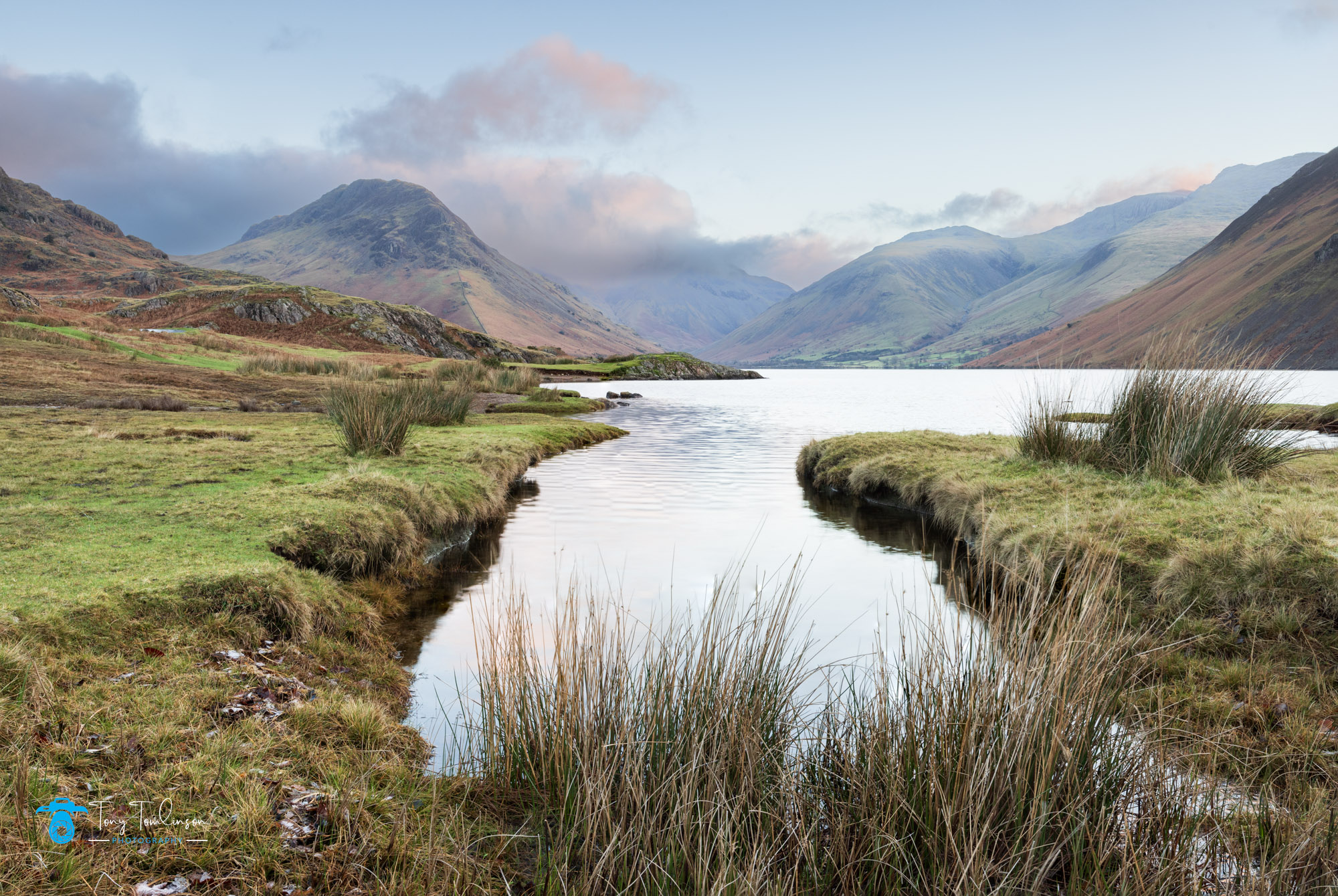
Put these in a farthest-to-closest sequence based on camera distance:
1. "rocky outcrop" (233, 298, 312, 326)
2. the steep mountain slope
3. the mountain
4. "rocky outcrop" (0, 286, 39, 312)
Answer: the mountain < the steep mountain slope < "rocky outcrop" (233, 298, 312, 326) < "rocky outcrop" (0, 286, 39, 312)

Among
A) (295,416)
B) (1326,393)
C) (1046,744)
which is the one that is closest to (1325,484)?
(1046,744)

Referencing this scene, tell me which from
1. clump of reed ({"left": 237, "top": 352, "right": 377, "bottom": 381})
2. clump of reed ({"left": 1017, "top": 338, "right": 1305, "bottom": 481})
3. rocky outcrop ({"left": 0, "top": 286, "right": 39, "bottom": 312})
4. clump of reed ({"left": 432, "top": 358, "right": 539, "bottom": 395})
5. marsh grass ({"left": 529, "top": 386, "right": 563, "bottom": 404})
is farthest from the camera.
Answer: rocky outcrop ({"left": 0, "top": 286, "right": 39, "bottom": 312})

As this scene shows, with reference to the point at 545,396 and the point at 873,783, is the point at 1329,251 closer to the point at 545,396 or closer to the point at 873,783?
the point at 545,396

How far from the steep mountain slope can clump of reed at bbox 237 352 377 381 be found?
364ft

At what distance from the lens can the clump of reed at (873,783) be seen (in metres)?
3.63

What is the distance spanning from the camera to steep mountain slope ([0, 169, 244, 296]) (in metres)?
140

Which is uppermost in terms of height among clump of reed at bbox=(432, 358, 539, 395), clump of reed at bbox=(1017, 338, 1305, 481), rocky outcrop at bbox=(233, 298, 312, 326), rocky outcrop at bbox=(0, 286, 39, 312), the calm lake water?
rocky outcrop at bbox=(233, 298, 312, 326)

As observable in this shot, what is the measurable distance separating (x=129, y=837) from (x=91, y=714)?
1671mm

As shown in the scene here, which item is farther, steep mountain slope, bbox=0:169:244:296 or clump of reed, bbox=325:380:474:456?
steep mountain slope, bbox=0:169:244:296

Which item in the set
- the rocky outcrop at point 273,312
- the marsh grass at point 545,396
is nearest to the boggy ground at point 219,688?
the marsh grass at point 545,396

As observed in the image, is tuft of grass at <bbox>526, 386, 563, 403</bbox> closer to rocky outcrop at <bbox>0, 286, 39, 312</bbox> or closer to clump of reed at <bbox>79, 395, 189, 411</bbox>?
clump of reed at <bbox>79, 395, 189, 411</bbox>

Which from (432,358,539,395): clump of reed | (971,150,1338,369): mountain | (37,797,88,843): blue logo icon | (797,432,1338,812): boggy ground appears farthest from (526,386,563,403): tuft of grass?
(971,150,1338,369): mountain

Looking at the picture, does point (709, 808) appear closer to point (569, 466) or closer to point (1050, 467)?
point (1050, 467)

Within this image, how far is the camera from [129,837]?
3537 mm
